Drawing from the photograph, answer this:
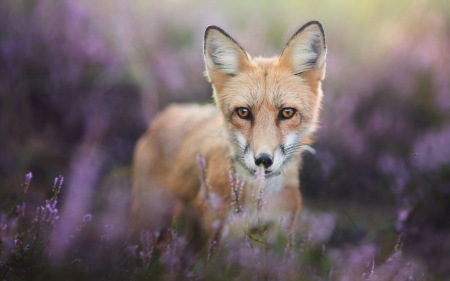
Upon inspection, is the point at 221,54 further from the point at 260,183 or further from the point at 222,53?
the point at 260,183

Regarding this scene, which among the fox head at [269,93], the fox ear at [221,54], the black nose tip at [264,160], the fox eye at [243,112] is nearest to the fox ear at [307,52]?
the fox head at [269,93]

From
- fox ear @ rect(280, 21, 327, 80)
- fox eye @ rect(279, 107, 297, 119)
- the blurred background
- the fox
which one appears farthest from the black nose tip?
the blurred background

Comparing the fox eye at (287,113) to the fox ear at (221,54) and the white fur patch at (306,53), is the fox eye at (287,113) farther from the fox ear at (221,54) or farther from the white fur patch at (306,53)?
the fox ear at (221,54)

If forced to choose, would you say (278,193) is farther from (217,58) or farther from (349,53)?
(349,53)

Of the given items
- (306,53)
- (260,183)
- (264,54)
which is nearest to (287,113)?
(306,53)

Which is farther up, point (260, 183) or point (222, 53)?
point (222, 53)

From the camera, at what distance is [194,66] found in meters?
3.21

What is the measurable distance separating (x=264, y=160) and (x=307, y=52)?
66cm

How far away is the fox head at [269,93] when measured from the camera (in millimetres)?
1984

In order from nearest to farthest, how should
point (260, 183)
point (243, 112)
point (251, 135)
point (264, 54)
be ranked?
point (260, 183), point (251, 135), point (243, 112), point (264, 54)

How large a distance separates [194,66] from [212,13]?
50 centimetres

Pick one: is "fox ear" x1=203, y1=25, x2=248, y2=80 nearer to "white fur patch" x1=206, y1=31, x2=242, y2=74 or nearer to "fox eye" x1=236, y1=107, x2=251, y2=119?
"white fur patch" x1=206, y1=31, x2=242, y2=74

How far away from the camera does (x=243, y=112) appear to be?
2084mm

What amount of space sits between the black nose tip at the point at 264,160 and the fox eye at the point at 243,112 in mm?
298
